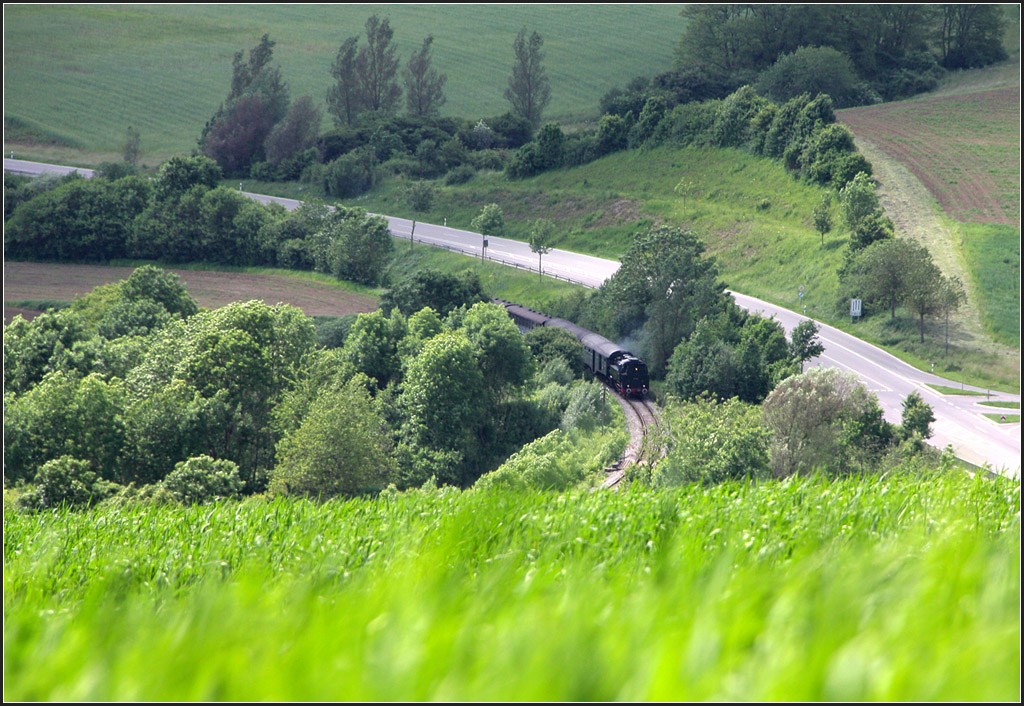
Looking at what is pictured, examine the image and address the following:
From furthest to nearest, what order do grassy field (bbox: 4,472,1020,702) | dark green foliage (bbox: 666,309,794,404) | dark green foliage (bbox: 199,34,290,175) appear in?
dark green foliage (bbox: 199,34,290,175) → dark green foliage (bbox: 666,309,794,404) → grassy field (bbox: 4,472,1020,702)

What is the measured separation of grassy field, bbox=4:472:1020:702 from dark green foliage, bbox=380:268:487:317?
49.0 meters

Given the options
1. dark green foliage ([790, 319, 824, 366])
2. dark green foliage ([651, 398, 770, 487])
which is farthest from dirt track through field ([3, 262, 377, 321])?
dark green foliage ([651, 398, 770, 487])

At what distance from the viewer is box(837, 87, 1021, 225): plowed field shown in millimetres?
59438

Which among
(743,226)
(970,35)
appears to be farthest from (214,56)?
(970,35)

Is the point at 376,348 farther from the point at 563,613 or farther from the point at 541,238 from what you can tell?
the point at 563,613

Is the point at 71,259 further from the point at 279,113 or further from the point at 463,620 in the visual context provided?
the point at 463,620

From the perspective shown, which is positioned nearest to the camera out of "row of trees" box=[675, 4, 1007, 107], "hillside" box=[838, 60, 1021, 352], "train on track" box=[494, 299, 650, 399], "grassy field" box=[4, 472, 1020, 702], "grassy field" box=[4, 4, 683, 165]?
"grassy field" box=[4, 472, 1020, 702]

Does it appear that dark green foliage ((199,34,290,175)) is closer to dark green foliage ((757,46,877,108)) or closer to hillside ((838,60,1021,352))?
dark green foliage ((757,46,877,108))

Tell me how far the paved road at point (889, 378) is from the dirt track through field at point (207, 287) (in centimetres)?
1205

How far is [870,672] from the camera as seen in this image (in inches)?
104

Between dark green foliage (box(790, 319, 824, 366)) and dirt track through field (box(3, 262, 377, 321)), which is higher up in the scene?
dark green foliage (box(790, 319, 824, 366))

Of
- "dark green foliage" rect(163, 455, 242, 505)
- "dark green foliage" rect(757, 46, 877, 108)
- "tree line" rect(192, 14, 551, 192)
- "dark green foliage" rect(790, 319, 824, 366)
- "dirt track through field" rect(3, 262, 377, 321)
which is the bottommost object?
"dirt track through field" rect(3, 262, 377, 321)

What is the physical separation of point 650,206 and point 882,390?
33547 mm

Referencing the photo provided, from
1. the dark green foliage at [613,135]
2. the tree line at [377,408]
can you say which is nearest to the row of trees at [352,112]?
the dark green foliage at [613,135]
